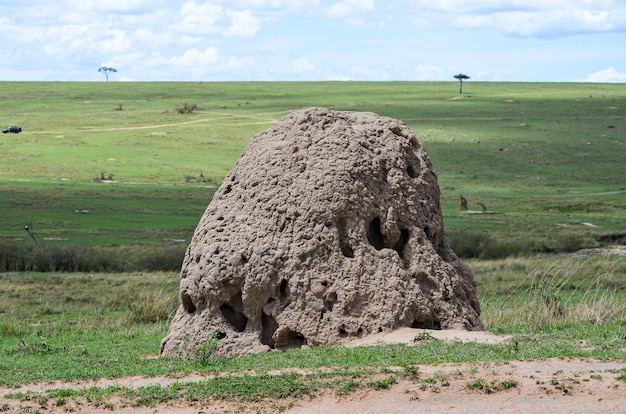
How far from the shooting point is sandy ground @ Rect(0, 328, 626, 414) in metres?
7.71

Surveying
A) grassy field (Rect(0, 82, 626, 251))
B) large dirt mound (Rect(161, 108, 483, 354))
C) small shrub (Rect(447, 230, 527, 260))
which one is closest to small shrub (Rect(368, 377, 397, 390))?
large dirt mound (Rect(161, 108, 483, 354))

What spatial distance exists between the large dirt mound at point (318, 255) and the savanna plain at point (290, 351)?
0.45 m

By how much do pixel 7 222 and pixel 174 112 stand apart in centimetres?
5166

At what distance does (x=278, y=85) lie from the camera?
13075cm

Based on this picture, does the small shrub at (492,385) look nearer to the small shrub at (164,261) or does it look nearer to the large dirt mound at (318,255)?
the large dirt mound at (318,255)

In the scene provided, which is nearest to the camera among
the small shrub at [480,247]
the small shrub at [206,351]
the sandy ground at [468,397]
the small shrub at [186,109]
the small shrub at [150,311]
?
the sandy ground at [468,397]

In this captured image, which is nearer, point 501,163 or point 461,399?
point 461,399

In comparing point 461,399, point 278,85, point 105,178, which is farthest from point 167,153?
point 278,85

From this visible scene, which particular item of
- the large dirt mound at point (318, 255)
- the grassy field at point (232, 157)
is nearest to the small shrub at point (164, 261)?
the grassy field at point (232, 157)

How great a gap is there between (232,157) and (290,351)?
1964 inches

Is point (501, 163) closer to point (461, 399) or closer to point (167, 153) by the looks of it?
point (167, 153)

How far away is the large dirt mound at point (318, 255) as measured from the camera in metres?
10.3

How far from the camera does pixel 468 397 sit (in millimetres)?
7934

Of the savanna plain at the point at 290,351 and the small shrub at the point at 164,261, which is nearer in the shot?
the savanna plain at the point at 290,351
